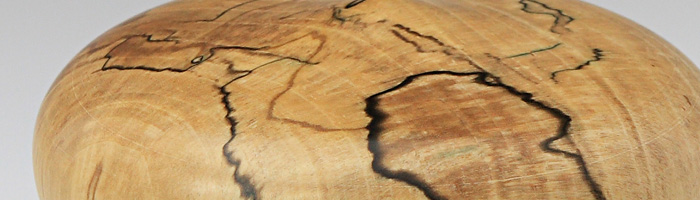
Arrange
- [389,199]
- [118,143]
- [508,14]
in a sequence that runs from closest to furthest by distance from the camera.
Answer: [389,199] < [118,143] < [508,14]

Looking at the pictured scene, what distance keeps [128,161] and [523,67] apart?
1.40 feet

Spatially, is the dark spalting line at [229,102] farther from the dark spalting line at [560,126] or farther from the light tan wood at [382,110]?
the dark spalting line at [560,126]

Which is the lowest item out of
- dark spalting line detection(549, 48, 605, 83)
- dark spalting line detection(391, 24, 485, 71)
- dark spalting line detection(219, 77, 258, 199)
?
dark spalting line detection(219, 77, 258, 199)

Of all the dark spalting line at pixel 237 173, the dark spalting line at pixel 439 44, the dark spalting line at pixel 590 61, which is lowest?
the dark spalting line at pixel 237 173

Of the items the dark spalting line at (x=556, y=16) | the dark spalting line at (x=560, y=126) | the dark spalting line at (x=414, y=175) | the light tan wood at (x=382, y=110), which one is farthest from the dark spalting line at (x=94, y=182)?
the dark spalting line at (x=556, y=16)

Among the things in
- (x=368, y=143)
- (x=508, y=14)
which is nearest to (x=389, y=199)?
(x=368, y=143)

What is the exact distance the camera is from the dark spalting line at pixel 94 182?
108cm

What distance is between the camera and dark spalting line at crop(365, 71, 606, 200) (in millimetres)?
960

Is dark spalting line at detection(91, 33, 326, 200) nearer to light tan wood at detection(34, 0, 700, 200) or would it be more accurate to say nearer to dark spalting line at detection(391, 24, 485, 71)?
light tan wood at detection(34, 0, 700, 200)

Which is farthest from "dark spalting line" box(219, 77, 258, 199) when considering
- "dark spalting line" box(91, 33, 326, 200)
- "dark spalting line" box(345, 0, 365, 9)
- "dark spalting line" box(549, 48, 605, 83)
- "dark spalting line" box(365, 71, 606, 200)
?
"dark spalting line" box(549, 48, 605, 83)

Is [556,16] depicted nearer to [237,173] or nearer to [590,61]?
[590,61]

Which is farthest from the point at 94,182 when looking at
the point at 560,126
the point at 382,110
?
the point at 560,126

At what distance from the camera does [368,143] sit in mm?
969

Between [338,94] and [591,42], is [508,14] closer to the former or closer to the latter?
[591,42]
